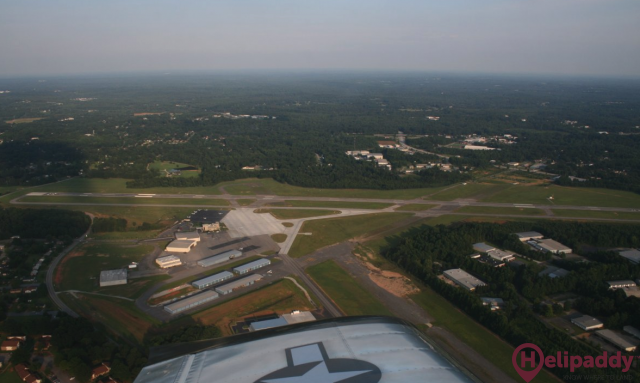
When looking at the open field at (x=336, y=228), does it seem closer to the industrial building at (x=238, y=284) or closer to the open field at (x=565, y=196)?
the industrial building at (x=238, y=284)

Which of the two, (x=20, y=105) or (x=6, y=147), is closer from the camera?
(x=6, y=147)

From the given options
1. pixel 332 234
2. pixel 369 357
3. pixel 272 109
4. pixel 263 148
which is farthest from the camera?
pixel 272 109

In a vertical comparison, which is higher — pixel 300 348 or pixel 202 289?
pixel 300 348

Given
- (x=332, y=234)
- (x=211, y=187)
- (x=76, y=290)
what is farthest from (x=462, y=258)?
(x=211, y=187)

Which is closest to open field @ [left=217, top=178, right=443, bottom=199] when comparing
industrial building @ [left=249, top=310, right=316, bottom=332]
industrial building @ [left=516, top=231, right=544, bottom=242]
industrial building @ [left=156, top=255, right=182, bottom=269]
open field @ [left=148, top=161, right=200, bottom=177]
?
open field @ [left=148, top=161, right=200, bottom=177]

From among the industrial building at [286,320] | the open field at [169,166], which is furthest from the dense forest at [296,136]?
the industrial building at [286,320]

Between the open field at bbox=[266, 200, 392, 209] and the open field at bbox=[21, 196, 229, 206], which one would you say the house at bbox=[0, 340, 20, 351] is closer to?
the open field at bbox=[21, 196, 229, 206]

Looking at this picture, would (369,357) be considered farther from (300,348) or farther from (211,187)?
(211,187)
